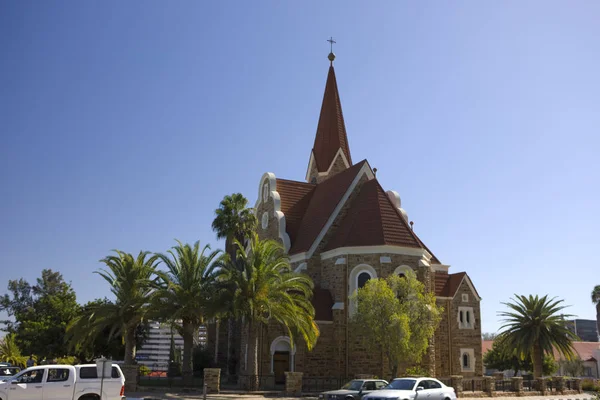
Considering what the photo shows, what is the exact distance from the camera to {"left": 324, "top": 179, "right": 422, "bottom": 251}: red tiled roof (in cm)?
3666

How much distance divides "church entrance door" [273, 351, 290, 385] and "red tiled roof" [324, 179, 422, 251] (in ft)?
25.7

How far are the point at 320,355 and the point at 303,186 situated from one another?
54.9 feet

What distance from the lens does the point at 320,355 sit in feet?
115


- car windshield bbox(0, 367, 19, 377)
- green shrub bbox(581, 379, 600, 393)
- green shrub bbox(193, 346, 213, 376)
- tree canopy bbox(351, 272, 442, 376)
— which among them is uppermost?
tree canopy bbox(351, 272, 442, 376)

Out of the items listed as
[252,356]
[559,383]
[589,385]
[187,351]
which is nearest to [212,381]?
[252,356]

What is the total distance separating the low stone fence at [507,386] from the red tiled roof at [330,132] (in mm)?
25090

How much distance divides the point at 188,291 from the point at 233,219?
10.2 metres

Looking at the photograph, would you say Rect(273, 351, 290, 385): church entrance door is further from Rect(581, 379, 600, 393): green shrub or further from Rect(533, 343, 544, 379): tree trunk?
Rect(581, 379, 600, 393): green shrub

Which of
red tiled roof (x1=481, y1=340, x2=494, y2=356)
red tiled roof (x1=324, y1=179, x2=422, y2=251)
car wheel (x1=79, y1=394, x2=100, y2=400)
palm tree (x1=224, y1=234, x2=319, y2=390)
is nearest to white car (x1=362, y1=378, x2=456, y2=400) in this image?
palm tree (x1=224, y1=234, x2=319, y2=390)

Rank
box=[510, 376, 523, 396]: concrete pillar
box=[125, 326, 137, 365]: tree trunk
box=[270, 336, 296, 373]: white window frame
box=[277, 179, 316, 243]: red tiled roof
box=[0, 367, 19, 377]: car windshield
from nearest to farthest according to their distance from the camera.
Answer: box=[0, 367, 19, 377]: car windshield, box=[125, 326, 137, 365]: tree trunk, box=[510, 376, 523, 396]: concrete pillar, box=[270, 336, 296, 373]: white window frame, box=[277, 179, 316, 243]: red tiled roof

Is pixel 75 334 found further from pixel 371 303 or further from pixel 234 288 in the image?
pixel 371 303

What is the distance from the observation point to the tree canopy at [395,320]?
2916 centimetres

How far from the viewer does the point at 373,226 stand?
37281mm

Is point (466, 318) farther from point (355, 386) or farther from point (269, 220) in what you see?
point (355, 386)
